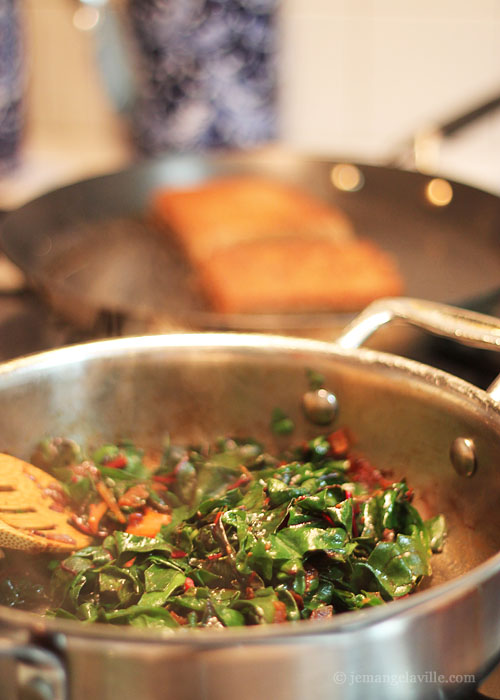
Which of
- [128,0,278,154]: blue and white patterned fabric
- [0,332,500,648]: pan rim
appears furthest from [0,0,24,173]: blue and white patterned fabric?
[0,332,500,648]: pan rim

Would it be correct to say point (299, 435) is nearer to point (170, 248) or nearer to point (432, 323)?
point (432, 323)

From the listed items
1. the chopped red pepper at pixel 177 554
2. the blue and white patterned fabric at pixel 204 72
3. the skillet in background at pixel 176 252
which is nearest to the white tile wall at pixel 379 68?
the blue and white patterned fabric at pixel 204 72

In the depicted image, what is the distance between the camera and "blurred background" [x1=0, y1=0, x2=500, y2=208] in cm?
184

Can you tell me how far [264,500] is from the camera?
2.08 ft

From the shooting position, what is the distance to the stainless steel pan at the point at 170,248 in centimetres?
129

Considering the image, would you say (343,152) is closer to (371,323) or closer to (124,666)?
(371,323)

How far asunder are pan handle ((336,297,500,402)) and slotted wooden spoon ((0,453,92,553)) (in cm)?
28

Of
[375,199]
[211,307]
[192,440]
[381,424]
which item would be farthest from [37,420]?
[375,199]

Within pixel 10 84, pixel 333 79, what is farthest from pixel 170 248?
pixel 333 79

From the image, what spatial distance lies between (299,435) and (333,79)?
1402 millimetres

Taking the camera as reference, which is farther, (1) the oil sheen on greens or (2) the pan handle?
(2) the pan handle

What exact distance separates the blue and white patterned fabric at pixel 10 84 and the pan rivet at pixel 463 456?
1419 millimetres

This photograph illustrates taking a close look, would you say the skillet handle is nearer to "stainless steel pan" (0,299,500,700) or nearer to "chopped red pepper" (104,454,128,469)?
"stainless steel pan" (0,299,500,700)

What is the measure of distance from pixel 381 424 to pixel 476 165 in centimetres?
142
